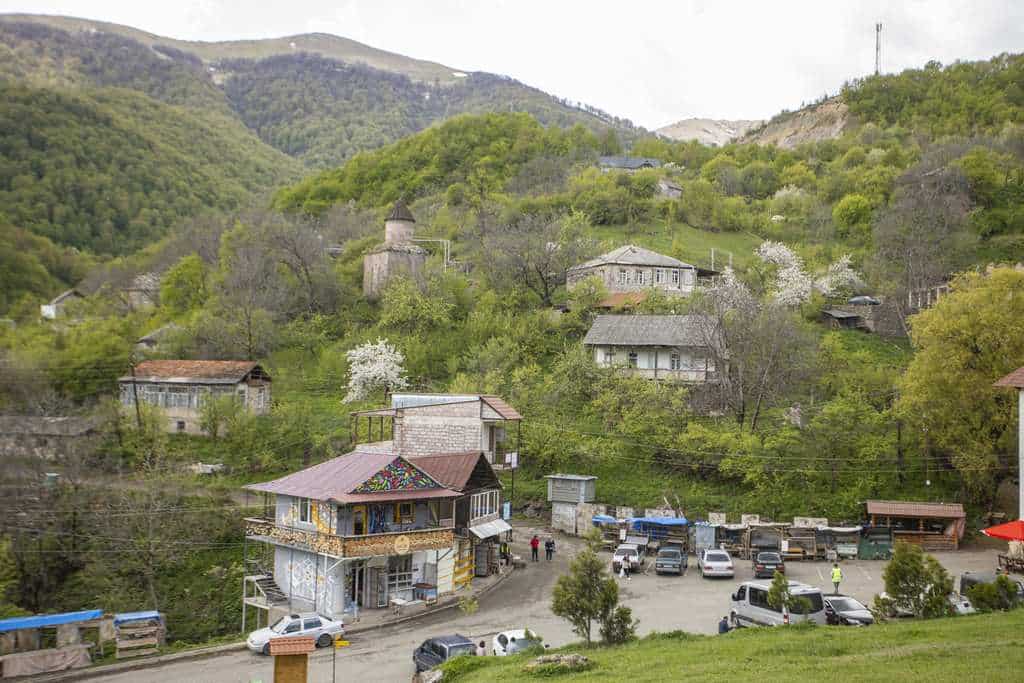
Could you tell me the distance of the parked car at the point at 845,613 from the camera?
21.7 meters

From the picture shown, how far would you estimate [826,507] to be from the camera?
37688 mm

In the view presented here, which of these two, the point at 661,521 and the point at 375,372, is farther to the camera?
the point at 375,372

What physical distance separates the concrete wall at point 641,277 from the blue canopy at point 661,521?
2989 cm

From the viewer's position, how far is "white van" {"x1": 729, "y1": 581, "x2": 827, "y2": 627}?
21125mm

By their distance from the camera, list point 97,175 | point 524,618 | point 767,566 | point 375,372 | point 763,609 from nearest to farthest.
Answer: point 763,609
point 524,618
point 767,566
point 375,372
point 97,175

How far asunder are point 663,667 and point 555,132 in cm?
11605

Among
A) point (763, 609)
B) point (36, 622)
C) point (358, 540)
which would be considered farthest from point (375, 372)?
point (763, 609)

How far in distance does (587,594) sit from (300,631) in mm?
10231

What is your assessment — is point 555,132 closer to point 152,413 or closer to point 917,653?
point 152,413

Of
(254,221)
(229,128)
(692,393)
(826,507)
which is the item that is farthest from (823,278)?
(229,128)

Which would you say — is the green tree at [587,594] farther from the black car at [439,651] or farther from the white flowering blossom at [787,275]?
the white flowering blossom at [787,275]

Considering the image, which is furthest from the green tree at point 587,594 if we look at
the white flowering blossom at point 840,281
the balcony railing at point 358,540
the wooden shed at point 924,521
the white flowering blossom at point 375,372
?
the white flowering blossom at point 840,281

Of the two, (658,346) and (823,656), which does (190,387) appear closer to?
(658,346)

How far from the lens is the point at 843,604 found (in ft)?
73.8
